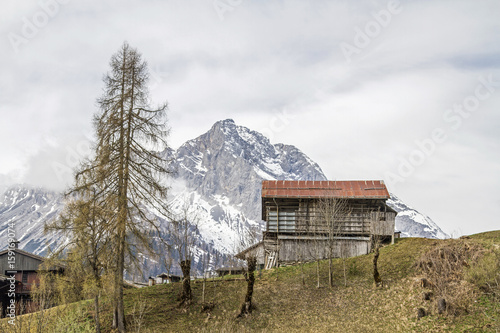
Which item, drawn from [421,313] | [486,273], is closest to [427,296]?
[421,313]

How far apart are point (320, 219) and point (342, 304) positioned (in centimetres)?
1401

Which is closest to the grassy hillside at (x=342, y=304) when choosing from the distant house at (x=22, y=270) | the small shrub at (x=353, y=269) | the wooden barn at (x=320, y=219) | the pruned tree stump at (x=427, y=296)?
the small shrub at (x=353, y=269)

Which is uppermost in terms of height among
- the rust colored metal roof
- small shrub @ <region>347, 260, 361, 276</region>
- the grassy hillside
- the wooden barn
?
the rust colored metal roof

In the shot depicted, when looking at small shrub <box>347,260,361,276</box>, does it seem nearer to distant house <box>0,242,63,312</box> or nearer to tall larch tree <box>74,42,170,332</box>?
tall larch tree <box>74,42,170,332</box>

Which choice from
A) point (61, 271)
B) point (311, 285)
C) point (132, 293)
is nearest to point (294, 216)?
point (311, 285)

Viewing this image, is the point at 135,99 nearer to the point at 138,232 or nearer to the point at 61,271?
the point at 138,232

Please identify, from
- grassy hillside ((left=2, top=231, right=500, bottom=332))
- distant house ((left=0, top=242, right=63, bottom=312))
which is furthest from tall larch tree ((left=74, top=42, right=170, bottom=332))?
distant house ((left=0, top=242, right=63, bottom=312))

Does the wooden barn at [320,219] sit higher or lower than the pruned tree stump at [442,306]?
higher

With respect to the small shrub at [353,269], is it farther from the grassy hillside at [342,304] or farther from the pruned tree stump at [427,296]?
the pruned tree stump at [427,296]

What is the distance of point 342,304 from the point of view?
3020cm

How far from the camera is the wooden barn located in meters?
43.2

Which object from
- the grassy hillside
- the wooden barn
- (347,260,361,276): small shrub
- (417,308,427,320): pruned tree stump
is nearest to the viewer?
the grassy hillside

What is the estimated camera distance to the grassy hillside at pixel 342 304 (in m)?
25.4

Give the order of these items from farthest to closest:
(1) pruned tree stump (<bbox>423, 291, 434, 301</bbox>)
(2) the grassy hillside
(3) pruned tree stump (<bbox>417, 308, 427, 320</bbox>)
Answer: (1) pruned tree stump (<bbox>423, 291, 434, 301</bbox>)
(3) pruned tree stump (<bbox>417, 308, 427, 320</bbox>)
(2) the grassy hillside
